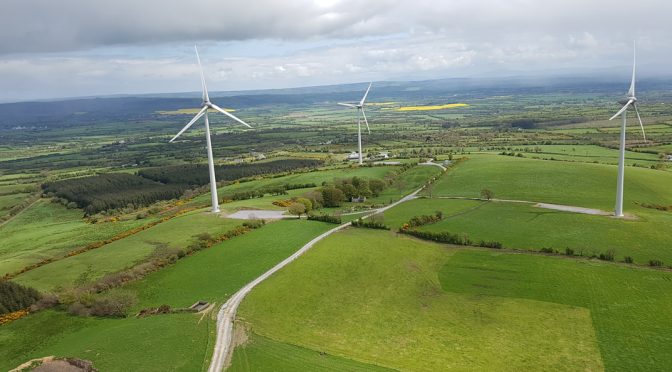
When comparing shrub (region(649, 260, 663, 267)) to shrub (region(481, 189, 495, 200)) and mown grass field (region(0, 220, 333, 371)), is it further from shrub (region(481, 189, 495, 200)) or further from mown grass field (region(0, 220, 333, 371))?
mown grass field (region(0, 220, 333, 371))

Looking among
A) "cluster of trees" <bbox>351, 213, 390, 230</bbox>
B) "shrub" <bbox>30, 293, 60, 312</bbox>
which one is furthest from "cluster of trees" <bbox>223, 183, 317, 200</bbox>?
"shrub" <bbox>30, 293, 60, 312</bbox>

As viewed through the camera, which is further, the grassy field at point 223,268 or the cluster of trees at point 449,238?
the cluster of trees at point 449,238

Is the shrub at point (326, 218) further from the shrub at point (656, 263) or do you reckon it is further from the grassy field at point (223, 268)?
the shrub at point (656, 263)

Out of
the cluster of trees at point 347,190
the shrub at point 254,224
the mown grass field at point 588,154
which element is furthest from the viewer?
the mown grass field at point 588,154

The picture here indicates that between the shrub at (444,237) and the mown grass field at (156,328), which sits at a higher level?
the mown grass field at (156,328)

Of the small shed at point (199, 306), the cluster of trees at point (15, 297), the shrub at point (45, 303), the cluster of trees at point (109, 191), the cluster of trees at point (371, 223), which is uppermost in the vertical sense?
the cluster of trees at point (15, 297)

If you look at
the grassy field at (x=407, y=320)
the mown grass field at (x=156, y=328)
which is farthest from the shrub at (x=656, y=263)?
the mown grass field at (x=156, y=328)

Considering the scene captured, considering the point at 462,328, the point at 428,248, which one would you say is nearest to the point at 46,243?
the point at 428,248
